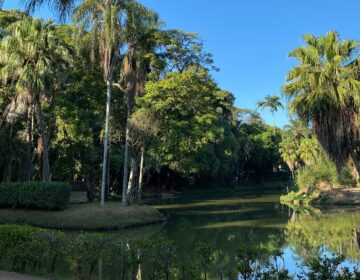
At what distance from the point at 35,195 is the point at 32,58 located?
969 cm

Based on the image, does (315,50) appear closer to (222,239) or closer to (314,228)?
(222,239)

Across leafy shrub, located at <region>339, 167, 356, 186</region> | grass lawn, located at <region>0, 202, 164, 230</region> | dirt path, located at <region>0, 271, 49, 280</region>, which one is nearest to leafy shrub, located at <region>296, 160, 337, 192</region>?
leafy shrub, located at <region>339, 167, 356, 186</region>

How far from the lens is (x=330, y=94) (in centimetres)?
1552

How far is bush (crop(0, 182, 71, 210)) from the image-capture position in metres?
30.2

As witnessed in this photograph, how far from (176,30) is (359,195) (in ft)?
92.4

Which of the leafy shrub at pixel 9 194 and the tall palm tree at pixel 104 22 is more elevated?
the tall palm tree at pixel 104 22

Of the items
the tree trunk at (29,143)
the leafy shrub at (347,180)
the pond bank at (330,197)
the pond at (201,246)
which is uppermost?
the tree trunk at (29,143)

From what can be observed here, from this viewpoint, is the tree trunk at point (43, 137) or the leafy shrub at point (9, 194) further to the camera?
the tree trunk at point (43, 137)

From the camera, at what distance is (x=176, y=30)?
34031 millimetres

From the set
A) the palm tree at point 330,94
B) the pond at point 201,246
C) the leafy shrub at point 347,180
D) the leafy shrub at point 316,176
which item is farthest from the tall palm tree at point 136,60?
the leafy shrub at point 347,180

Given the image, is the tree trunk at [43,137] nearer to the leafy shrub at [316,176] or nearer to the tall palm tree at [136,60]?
the tall palm tree at [136,60]

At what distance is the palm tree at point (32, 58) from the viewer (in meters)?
30.8

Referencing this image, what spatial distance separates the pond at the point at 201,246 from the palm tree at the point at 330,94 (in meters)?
4.23

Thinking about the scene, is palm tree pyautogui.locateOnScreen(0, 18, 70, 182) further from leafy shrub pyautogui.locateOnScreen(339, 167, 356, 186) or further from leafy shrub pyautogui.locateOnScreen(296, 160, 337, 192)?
leafy shrub pyautogui.locateOnScreen(339, 167, 356, 186)
